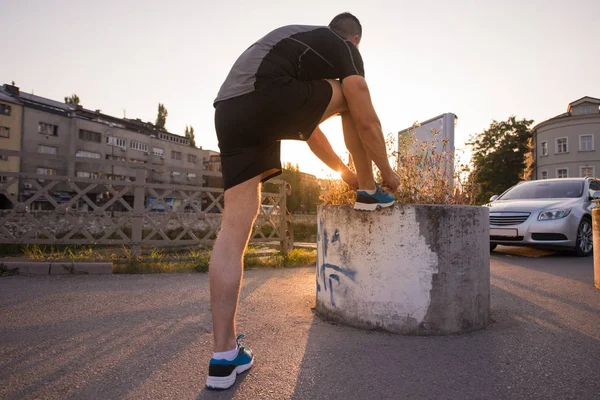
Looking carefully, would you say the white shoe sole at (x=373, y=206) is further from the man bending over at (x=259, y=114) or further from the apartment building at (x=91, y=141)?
the apartment building at (x=91, y=141)

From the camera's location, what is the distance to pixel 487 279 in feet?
8.13

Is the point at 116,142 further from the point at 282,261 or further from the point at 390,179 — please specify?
the point at 390,179

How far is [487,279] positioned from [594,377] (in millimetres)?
894

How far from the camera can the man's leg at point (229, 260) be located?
1.56 m

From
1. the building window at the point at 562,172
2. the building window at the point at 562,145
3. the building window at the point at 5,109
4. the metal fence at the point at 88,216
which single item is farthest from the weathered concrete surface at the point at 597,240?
the building window at the point at 5,109

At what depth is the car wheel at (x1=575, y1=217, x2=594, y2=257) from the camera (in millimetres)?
Result: 6715

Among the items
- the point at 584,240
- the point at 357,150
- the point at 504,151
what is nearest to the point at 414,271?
the point at 357,150

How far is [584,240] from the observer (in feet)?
22.4

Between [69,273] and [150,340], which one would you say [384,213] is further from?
[69,273]

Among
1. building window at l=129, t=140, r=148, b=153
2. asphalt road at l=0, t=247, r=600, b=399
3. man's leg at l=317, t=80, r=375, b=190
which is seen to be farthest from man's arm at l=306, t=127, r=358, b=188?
building window at l=129, t=140, r=148, b=153

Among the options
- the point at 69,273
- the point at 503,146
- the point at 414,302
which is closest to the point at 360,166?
the point at 414,302

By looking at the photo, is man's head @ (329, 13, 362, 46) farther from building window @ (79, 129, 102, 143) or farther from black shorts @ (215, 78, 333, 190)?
building window @ (79, 129, 102, 143)

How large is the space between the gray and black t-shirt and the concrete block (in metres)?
4.14

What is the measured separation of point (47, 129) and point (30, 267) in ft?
147
